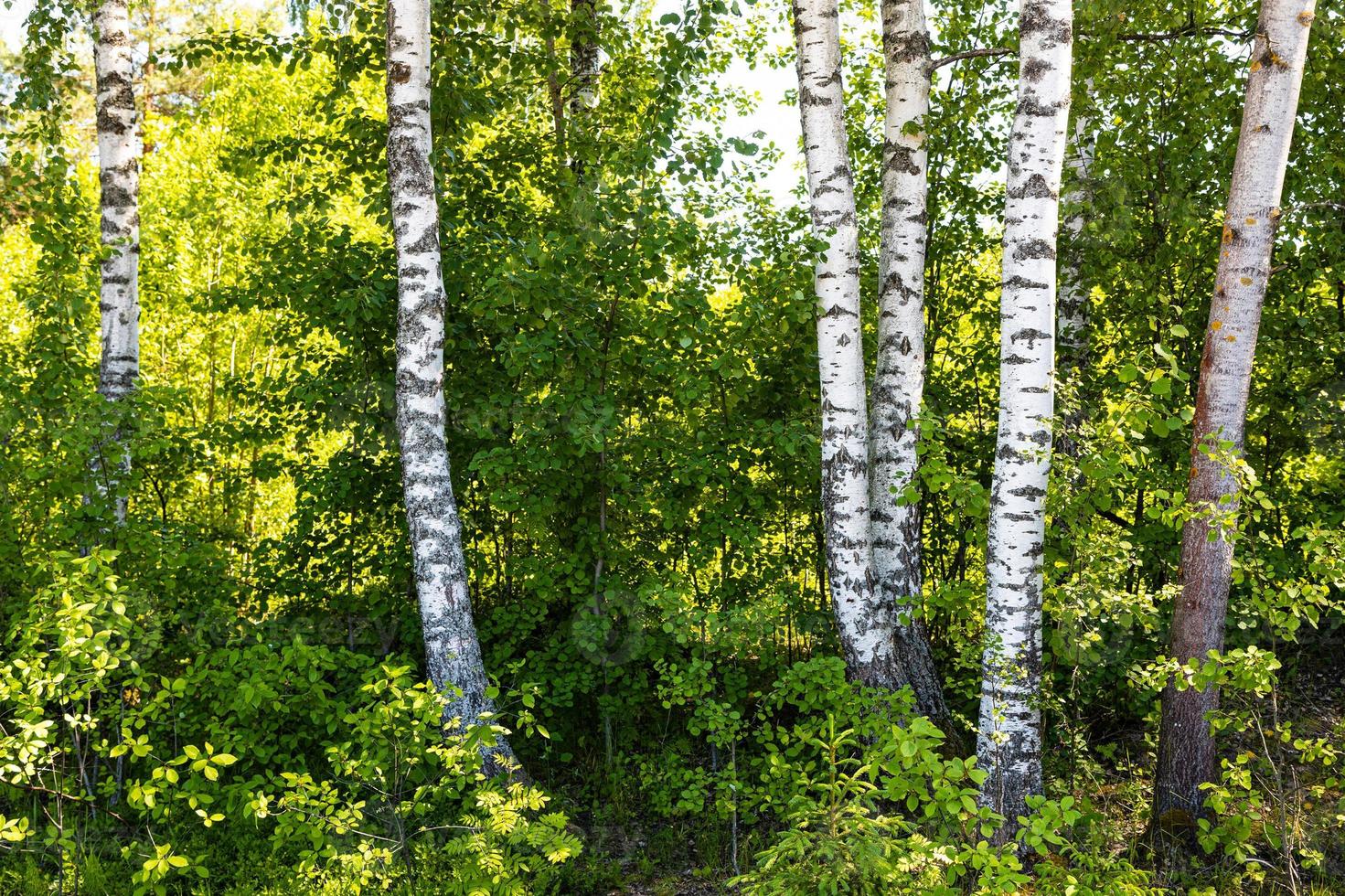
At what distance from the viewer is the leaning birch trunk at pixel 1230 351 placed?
4.17 metres

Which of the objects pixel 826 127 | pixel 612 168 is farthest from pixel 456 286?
pixel 826 127

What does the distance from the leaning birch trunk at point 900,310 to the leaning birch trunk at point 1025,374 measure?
87 cm

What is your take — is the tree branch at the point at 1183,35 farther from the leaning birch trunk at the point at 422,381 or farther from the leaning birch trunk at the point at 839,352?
the leaning birch trunk at the point at 422,381

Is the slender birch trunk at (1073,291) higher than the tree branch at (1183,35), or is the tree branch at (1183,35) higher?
the tree branch at (1183,35)

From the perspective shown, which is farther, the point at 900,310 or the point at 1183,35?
the point at 1183,35

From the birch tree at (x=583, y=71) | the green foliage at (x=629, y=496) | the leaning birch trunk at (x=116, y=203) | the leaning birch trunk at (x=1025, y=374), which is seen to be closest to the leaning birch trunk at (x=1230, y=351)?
the green foliage at (x=629, y=496)

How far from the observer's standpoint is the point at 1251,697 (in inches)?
195

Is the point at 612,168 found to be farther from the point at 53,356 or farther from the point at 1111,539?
the point at 53,356

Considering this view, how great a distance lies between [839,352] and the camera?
4.88 metres

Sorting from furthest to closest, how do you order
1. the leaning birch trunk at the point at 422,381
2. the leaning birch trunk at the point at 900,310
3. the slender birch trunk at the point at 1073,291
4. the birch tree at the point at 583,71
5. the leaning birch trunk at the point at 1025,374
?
the birch tree at the point at 583,71 → the slender birch trunk at the point at 1073,291 → the leaning birch trunk at the point at 900,310 → the leaning birch trunk at the point at 422,381 → the leaning birch trunk at the point at 1025,374

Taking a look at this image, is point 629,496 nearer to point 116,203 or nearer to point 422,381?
point 422,381

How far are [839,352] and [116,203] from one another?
480cm

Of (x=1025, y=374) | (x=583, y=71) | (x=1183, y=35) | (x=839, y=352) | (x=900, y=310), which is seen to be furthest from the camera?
(x=583, y=71)

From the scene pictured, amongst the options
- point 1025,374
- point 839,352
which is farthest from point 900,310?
point 1025,374
